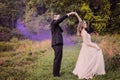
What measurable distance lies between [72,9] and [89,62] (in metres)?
1.42

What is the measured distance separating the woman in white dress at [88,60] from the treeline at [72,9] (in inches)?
37.2

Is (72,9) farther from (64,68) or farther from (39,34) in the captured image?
(64,68)

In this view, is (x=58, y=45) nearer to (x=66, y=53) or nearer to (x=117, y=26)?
(x=66, y=53)

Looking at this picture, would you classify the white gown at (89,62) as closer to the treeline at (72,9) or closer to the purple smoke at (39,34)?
the purple smoke at (39,34)

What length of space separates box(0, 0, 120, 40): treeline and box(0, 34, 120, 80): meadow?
323 millimetres

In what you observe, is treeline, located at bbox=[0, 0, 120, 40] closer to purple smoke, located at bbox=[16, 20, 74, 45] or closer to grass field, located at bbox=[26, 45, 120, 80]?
purple smoke, located at bbox=[16, 20, 74, 45]

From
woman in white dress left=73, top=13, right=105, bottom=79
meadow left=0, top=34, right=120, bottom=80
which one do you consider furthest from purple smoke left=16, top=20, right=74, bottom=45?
woman in white dress left=73, top=13, right=105, bottom=79

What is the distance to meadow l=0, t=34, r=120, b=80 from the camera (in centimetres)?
627

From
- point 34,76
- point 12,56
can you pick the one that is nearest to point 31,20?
point 12,56

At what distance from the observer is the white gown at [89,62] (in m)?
6.04

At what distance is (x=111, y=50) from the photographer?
23.1 feet

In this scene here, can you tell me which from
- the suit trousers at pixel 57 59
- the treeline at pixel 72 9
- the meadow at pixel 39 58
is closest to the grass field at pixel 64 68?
the meadow at pixel 39 58

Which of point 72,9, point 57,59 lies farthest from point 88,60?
point 72,9

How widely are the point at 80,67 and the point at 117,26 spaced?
1797 millimetres
